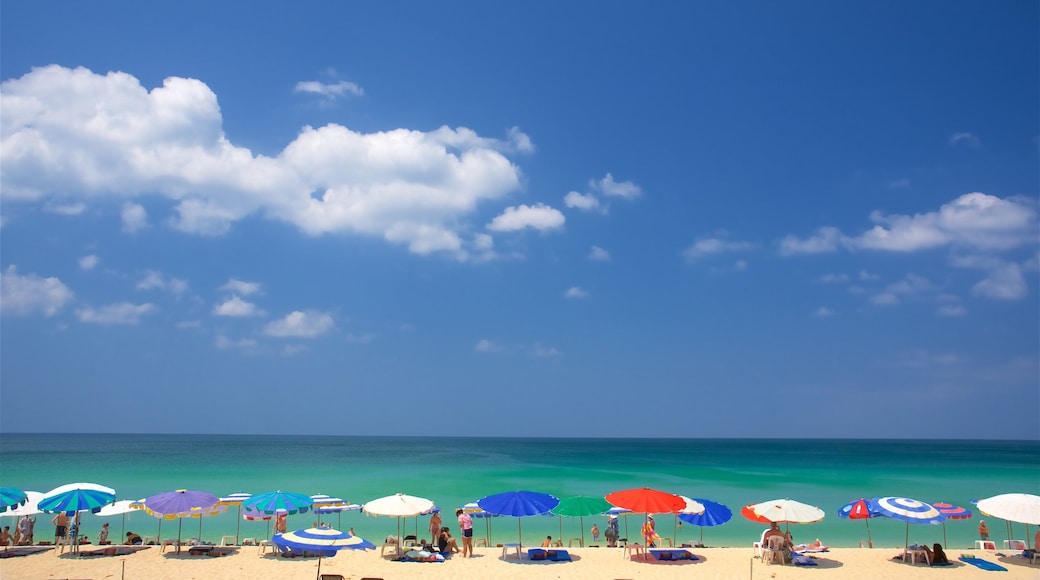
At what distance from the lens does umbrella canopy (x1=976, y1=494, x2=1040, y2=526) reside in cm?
1512

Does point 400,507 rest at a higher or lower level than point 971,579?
higher

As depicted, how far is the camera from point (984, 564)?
52.1ft

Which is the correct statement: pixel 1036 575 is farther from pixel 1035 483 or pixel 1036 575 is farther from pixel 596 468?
pixel 596 468

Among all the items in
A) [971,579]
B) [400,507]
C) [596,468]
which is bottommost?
[596,468]

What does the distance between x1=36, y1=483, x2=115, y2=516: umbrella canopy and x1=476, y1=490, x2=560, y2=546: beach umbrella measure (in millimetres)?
9103

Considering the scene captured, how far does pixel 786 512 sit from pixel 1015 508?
5144 millimetres

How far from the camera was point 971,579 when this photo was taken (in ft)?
47.9

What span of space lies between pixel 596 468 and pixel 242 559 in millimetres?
53292

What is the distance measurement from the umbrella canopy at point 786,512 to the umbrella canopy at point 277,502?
11229mm

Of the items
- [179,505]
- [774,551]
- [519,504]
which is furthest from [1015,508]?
[179,505]

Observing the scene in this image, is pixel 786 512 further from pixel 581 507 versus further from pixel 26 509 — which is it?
pixel 26 509

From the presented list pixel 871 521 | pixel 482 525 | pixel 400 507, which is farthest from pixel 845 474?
pixel 400 507

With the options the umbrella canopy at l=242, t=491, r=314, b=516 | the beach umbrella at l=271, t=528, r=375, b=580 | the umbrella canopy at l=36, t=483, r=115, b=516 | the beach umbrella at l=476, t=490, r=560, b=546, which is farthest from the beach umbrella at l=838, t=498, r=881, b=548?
the umbrella canopy at l=36, t=483, r=115, b=516

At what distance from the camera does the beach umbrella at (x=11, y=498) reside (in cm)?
1608
